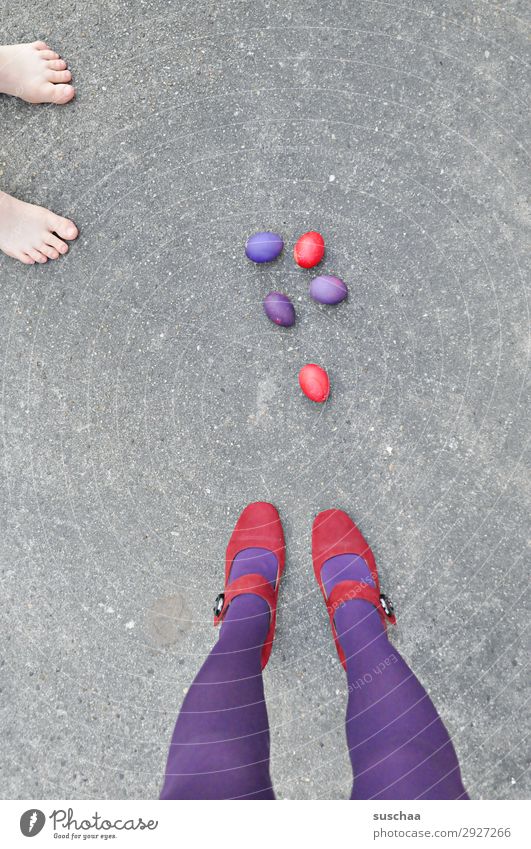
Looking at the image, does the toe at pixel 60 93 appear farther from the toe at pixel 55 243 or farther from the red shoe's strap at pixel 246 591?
the red shoe's strap at pixel 246 591

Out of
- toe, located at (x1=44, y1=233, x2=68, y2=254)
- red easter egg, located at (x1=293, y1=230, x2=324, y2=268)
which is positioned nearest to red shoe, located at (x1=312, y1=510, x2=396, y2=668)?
red easter egg, located at (x1=293, y1=230, x2=324, y2=268)

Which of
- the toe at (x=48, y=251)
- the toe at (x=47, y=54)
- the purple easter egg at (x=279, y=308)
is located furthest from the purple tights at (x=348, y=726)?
the toe at (x=47, y=54)

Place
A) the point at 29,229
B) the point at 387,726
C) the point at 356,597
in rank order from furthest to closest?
the point at 29,229, the point at 356,597, the point at 387,726

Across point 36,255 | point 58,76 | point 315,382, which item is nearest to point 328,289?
point 315,382

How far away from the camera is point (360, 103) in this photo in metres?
1.37

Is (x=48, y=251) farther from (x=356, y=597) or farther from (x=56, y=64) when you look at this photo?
(x=356, y=597)

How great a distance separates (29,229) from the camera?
1412mm

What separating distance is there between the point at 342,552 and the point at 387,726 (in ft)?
1.17

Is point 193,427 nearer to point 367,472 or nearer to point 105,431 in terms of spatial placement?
point 105,431

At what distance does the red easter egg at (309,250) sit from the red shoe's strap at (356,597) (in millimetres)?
686

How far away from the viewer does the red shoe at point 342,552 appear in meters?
1.30

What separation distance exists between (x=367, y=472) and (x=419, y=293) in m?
0.41

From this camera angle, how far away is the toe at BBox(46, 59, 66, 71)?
1427 mm
